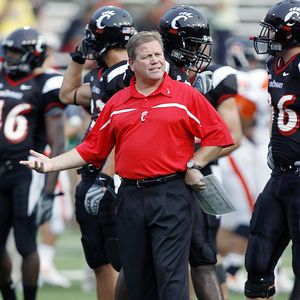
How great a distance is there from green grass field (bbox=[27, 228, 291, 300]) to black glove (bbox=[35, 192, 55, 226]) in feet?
4.58

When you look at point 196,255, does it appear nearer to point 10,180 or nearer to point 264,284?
point 264,284

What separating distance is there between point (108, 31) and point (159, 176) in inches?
60.1

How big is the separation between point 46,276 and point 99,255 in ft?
9.79

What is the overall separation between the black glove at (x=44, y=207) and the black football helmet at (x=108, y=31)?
1286 millimetres

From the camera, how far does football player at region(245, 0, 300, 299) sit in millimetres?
7355

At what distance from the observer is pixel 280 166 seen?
7.45 m

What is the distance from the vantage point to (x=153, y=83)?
267 inches

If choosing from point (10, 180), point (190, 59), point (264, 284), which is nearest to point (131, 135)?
point (190, 59)

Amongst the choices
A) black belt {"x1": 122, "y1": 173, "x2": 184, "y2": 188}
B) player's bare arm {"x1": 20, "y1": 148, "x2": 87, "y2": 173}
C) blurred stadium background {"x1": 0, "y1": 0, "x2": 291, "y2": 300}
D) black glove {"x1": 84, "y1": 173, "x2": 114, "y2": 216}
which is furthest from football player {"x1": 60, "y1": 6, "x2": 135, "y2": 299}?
blurred stadium background {"x1": 0, "y1": 0, "x2": 291, "y2": 300}

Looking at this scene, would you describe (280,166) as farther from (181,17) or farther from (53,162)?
(53,162)

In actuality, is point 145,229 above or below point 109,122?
below

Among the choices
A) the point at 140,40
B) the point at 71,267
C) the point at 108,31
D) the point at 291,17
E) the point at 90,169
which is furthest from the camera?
the point at 71,267

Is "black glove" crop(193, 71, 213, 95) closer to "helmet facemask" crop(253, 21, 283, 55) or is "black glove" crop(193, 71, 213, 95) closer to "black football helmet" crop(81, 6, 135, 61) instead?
"helmet facemask" crop(253, 21, 283, 55)

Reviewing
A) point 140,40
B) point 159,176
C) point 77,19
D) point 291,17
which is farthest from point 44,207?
point 77,19
